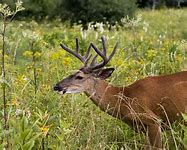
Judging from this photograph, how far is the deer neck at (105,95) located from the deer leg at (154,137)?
0.48 metres

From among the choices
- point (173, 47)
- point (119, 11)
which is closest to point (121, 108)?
point (173, 47)

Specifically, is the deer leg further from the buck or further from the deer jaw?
the deer jaw

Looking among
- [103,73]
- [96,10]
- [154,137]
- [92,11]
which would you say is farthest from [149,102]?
[96,10]

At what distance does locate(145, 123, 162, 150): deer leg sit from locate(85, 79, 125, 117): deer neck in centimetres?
48

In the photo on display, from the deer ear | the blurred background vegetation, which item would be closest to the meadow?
the deer ear

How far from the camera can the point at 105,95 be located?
6934 mm

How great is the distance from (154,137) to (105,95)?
81 cm

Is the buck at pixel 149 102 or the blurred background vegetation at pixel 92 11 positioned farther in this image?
the blurred background vegetation at pixel 92 11

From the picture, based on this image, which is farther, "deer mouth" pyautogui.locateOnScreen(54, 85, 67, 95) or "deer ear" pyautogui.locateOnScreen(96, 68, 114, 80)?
"deer ear" pyautogui.locateOnScreen(96, 68, 114, 80)

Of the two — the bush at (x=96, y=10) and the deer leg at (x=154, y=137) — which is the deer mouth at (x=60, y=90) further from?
the bush at (x=96, y=10)

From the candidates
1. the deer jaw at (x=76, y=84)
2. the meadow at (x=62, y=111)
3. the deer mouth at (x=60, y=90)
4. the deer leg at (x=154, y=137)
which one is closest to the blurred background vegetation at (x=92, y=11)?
the meadow at (x=62, y=111)

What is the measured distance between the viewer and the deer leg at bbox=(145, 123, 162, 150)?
632 cm

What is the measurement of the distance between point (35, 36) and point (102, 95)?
3.15 ft

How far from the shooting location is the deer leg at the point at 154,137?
6.32 m
